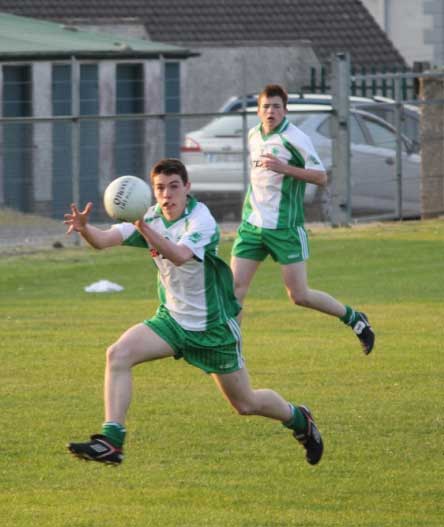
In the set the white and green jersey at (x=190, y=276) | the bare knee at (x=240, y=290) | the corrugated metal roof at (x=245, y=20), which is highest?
the corrugated metal roof at (x=245, y=20)

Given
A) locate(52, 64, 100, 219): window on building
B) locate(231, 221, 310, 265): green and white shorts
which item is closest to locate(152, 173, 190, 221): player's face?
locate(231, 221, 310, 265): green and white shorts

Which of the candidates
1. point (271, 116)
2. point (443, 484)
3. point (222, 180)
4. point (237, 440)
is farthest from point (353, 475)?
point (222, 180)

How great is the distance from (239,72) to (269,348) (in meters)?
24.3

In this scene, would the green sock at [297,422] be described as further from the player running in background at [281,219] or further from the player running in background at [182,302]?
the player running in background at [281,219]

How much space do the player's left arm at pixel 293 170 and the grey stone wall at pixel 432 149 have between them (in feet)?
40.3

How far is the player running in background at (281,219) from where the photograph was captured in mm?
12922

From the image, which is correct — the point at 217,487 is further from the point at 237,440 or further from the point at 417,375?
the point at 417,375

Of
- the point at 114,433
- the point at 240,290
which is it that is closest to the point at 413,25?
the point at 240,290

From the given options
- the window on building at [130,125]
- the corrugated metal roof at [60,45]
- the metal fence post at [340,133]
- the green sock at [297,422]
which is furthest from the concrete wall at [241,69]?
the green sock at [297,422]

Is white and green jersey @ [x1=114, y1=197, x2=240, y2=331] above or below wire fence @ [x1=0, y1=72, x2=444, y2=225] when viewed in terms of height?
below

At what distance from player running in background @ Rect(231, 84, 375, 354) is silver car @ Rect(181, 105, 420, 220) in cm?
1010

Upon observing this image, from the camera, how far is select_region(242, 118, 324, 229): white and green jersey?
13.0m

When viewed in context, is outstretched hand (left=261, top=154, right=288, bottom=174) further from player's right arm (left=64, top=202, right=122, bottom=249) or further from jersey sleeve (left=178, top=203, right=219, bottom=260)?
player's right arm (left=64, top=202, right=122, bottom=249)

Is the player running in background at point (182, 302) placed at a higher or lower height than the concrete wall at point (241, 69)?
lower
